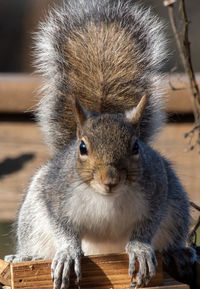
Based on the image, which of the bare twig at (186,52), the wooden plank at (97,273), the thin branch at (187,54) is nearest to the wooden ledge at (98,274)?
the wooden plank at (97,273)

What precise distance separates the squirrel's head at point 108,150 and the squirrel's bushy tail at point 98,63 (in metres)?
0.32

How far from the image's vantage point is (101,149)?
74.1 inches

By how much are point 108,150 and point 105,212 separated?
203 millimetres

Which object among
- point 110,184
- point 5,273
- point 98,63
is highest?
point 98,63

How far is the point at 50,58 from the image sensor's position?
252cm

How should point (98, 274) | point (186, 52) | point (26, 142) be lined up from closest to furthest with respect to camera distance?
1. point (98, 274)
2. point (186, 52)
3. point (26, 142)

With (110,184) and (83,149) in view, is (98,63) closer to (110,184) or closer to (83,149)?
(83,149)

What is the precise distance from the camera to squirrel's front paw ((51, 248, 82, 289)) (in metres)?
1.93

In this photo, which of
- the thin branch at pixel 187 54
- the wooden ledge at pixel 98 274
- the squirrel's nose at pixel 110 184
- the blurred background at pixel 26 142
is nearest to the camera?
the squirrel's nose at pixel 110 184

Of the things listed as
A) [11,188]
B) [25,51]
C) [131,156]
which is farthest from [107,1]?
[25,51]

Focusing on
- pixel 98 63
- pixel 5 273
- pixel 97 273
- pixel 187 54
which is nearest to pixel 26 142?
pixel 98 63

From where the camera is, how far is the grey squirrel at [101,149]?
1.95 metres

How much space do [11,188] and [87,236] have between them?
5.72ft

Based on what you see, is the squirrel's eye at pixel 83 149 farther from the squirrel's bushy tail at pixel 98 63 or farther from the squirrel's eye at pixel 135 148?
the squirrel's bushy tail at pixel 98 63
